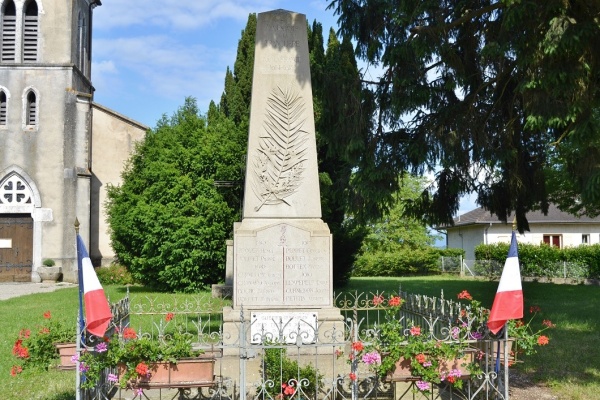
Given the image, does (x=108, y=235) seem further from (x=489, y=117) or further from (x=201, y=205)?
(x=489, y=117)

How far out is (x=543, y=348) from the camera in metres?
11.1

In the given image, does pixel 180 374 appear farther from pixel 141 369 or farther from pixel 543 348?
pixel 543 348

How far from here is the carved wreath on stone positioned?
Answer: 9281 mm

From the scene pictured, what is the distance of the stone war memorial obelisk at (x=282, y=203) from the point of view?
29.2 feet

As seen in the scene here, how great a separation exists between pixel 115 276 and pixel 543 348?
20.8 meters

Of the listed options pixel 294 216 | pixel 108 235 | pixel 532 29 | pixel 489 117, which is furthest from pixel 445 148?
pixel 108 235

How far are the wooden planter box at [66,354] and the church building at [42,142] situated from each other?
68.2ft

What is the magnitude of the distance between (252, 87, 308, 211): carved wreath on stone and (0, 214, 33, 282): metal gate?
21.3m

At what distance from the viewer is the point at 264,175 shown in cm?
929

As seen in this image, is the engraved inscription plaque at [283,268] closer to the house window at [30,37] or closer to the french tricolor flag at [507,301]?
the french tricolor flag at [507,301]

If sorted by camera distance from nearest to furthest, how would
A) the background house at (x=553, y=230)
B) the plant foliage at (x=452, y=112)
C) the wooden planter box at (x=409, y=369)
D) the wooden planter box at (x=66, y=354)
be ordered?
the wooden planter box at (x=409, y=369), the wooden planter box at (x=66, y=354), the plant foliage at (x=452, y=112), the background house at (x=553, y=230)

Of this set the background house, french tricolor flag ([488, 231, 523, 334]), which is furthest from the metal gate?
french tricolor flag ([488, 231, 523, 334])

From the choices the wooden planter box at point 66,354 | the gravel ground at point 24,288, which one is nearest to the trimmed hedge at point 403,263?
the gravel ground at point 24,288

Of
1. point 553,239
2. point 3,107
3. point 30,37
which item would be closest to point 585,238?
point 553,239
